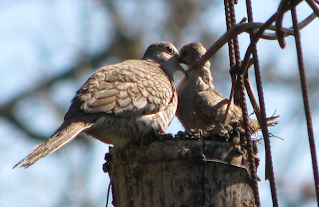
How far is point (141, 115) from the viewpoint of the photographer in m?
4.42

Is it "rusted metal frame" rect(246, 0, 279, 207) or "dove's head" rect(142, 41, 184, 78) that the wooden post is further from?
"dove's head" rect(142, 41, 184, 78)

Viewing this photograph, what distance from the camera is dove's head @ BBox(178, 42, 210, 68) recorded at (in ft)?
19.3

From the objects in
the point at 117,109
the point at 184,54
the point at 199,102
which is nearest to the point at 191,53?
the point at 184,54

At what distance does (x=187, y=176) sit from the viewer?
10.8 ft

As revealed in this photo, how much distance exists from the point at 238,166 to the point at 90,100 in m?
1.55

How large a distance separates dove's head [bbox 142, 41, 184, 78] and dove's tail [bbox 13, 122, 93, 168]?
2.13 m

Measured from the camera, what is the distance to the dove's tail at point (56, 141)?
368cm

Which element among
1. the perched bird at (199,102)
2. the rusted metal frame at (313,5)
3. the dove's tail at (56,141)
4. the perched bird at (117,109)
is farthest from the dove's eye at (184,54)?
the rusted metal frame at (313,5)

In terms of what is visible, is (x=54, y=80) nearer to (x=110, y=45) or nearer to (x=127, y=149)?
(x=110, y=45)

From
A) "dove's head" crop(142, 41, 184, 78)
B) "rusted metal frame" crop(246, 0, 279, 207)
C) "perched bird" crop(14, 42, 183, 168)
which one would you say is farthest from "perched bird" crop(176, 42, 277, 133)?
"rusted metal frame" crop(246, 0, 279, 207)

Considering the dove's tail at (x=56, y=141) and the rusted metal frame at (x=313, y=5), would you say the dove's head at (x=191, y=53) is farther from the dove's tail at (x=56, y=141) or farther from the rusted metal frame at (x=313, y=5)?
the rusted metal frame at (x=313, y=5)

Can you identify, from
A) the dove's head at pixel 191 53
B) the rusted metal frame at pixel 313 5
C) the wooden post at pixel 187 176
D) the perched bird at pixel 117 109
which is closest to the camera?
the rusted metal frame at pixel 313 5

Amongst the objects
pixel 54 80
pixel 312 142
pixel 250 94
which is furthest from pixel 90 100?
pixel 54 80

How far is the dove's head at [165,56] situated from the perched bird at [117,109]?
0.90 meters
